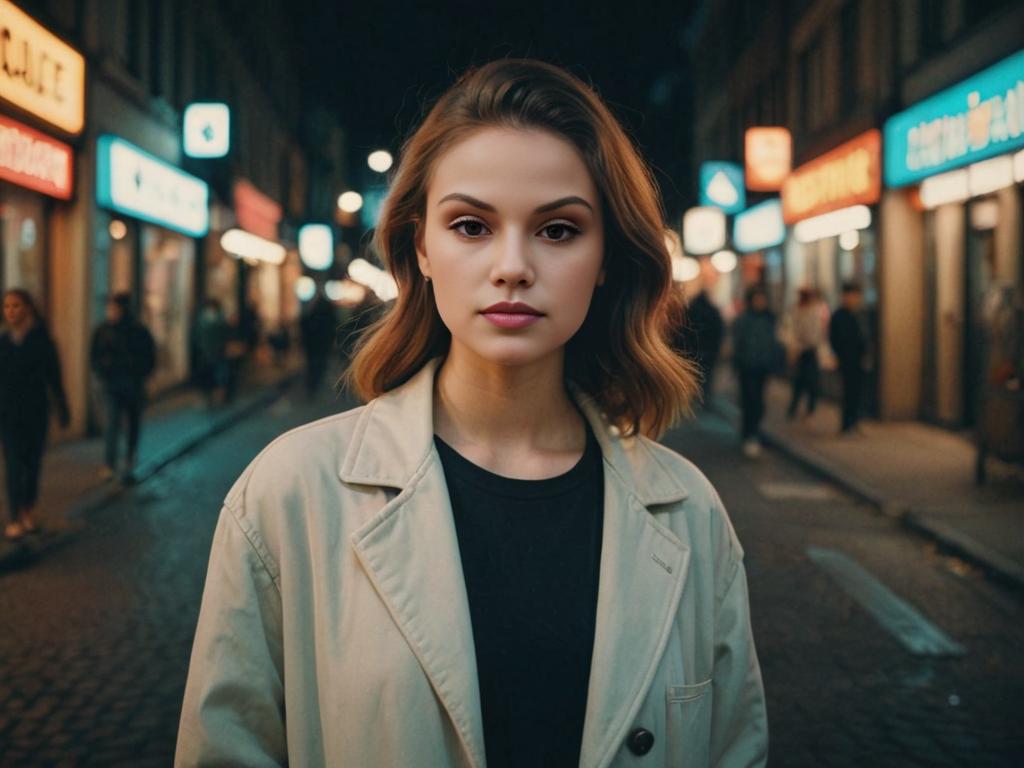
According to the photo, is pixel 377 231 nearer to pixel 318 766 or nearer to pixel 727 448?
pixel 318 766

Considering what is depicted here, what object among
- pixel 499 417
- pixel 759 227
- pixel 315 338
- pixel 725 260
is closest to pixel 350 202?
pixel 315 338

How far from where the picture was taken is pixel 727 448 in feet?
46.5

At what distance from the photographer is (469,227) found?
1913 mm

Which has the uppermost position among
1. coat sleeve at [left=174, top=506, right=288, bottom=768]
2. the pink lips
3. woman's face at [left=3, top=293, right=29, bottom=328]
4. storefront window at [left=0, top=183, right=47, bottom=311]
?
storefront window at [left=0, top=183, right=47, bottom=311]

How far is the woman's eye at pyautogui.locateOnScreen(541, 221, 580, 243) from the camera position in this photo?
192 cm

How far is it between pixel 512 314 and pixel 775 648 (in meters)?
4.33

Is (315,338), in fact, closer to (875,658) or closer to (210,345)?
(210,345)

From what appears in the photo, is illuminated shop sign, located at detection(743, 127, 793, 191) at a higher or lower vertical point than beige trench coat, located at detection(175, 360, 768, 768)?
higher

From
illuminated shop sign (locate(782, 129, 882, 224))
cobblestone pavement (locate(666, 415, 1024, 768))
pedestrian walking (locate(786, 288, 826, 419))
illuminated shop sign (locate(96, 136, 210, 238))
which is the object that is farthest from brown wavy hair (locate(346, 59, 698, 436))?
illuminated shop sign (locate(782, 129, 882, 224))

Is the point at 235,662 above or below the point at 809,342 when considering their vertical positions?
below

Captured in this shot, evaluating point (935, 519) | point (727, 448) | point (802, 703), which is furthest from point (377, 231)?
point (727, 448)

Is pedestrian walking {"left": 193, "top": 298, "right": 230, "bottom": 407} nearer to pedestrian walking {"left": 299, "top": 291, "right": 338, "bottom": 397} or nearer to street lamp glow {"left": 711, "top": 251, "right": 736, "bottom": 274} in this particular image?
pedestrian walking {"left": 299, "top": 291, "right": 338, "bottom": 397}

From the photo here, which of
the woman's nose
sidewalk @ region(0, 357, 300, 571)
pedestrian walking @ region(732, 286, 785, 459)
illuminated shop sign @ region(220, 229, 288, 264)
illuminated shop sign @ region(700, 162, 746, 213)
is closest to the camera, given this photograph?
the woman's nose

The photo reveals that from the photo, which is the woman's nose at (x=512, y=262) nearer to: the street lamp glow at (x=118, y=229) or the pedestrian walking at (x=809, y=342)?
the pedestrian walking at (x=809, y=342)
